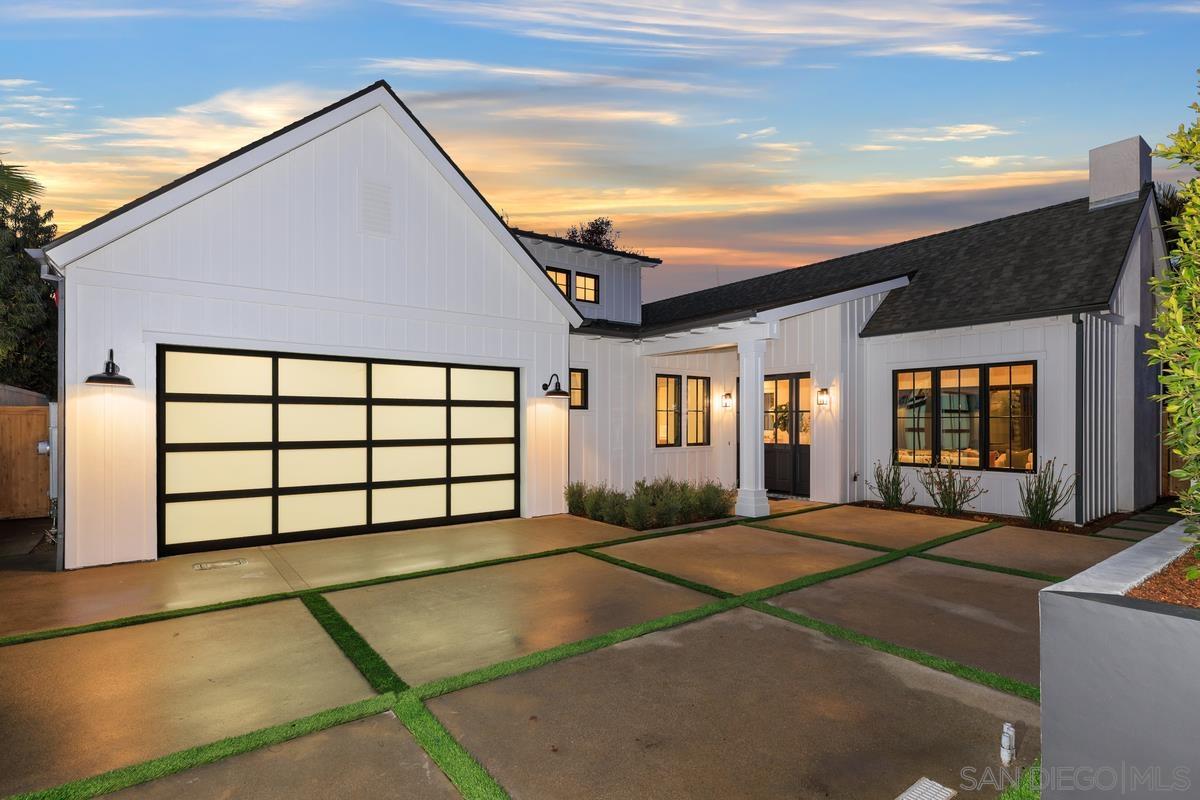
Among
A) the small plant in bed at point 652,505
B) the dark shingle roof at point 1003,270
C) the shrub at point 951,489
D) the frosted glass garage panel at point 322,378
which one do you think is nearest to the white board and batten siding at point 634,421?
the small plant in bed at point 652,505

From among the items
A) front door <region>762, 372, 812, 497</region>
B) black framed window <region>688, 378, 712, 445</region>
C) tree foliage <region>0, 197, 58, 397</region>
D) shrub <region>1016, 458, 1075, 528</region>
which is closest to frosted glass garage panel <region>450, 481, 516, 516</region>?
black framed window <region>688, 378, 712, 445</region>

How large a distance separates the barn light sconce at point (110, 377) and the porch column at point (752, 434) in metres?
8.41

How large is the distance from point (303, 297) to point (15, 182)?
314 cm

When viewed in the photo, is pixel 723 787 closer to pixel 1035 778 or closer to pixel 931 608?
pixel 1035 778

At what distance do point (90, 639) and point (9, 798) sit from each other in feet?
7.43

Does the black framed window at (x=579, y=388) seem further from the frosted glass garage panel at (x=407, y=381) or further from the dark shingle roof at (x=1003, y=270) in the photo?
the frosted glass garage panel at (x=407, y=381)

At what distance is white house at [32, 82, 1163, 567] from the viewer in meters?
6.79

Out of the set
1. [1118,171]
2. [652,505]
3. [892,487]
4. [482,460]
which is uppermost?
[1118,171]

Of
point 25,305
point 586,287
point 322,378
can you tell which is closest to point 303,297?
point 322,378

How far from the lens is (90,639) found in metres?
4.40

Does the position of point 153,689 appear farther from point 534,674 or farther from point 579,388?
point 579,388

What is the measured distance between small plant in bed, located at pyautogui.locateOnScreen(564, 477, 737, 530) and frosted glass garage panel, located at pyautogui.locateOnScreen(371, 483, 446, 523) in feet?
7.57

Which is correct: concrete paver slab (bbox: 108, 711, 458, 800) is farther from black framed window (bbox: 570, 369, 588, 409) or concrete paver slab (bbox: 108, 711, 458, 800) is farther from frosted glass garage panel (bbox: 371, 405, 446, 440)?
black framed window (bbox: 570, 369, 588, 409)

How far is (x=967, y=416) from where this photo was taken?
10.1 metres
